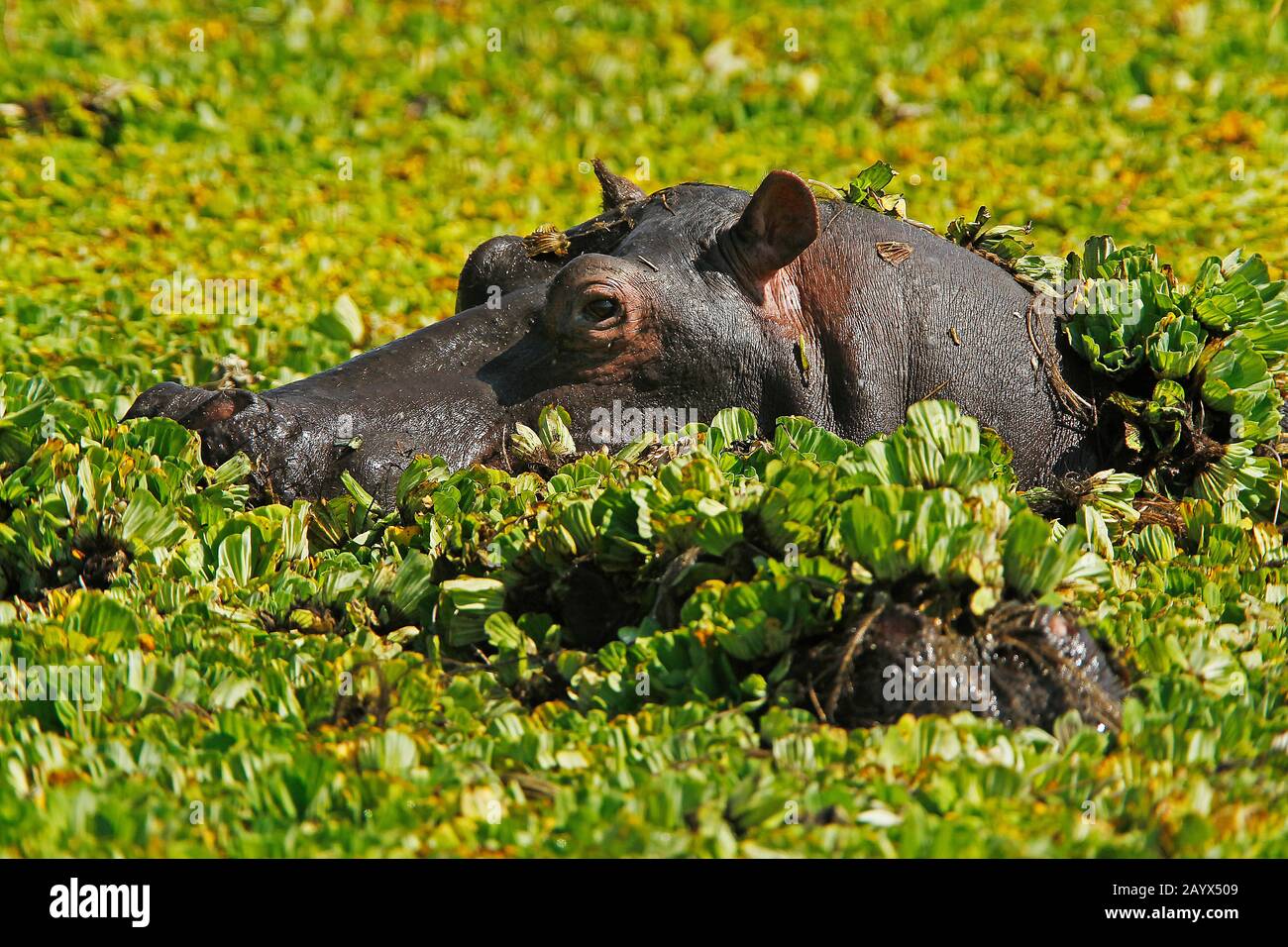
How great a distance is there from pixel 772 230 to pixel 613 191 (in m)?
0.66

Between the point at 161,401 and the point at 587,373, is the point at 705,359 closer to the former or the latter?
the point at 587,373

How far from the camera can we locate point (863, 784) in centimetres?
307

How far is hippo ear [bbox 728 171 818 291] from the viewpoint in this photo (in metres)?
4.51

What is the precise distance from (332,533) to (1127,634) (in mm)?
1921

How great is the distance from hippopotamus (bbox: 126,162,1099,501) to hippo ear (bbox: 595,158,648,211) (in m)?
0.29

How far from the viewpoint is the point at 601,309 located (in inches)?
178

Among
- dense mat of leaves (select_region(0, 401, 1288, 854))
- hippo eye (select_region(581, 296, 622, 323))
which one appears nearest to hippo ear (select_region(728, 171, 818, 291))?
hippo eye (select_region(581, 296, 622, 323))

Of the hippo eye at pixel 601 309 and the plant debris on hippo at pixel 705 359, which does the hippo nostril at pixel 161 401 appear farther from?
the hippo eye at pixel 601 309

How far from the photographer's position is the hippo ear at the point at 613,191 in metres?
5.04

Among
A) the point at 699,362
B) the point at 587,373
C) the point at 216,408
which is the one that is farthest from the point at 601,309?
the point at 216,408

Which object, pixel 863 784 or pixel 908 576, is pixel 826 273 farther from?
pixel 863 784

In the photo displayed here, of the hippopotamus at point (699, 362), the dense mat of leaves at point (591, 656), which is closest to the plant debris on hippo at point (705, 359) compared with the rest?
the hippopotamus at point (699, 362)

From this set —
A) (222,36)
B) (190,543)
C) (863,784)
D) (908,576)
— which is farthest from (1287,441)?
(222,36)

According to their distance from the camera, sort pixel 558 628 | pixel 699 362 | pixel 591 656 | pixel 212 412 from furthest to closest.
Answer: pixel 699 362 < pixel 212 412 < pixel 558 628 < pixel 591 656
